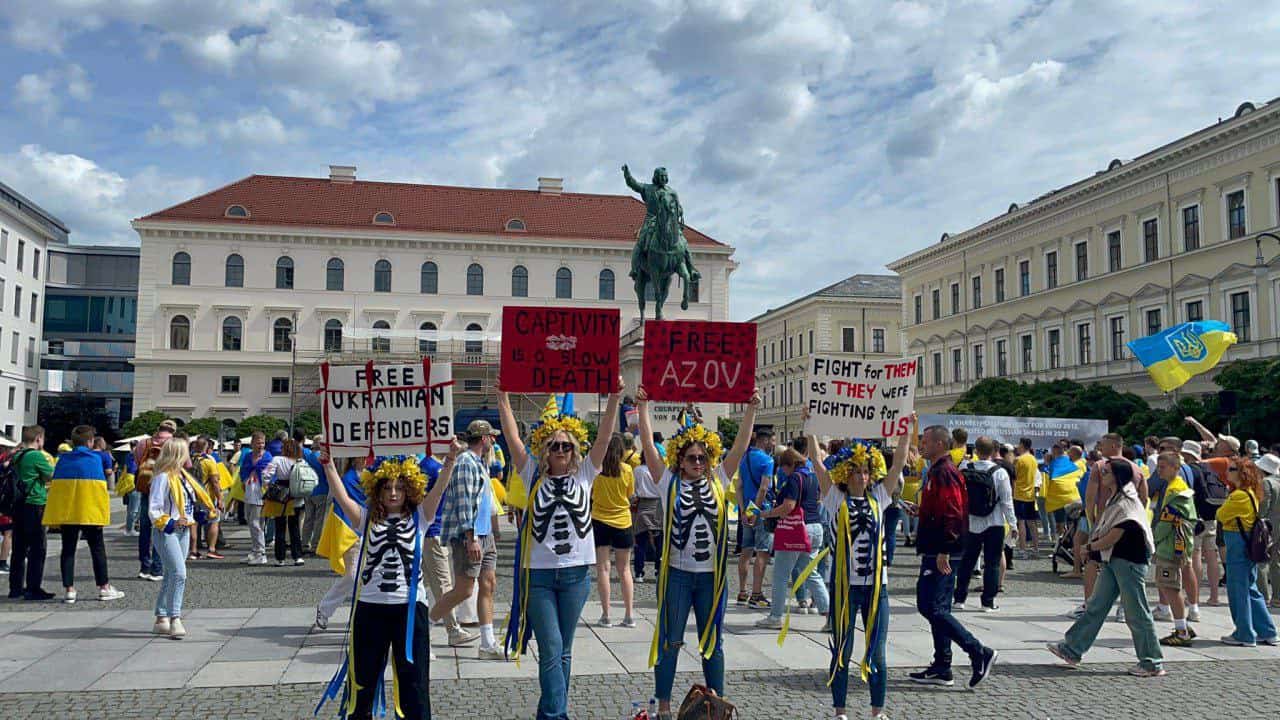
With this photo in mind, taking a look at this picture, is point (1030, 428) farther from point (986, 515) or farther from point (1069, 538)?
point (986, 515)

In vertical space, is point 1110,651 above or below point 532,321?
below

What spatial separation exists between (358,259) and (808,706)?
64.5 m

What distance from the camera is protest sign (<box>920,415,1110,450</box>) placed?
2608 centimetres

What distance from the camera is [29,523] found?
11352 mm

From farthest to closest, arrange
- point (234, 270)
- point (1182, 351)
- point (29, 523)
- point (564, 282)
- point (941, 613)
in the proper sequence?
1. point (564, 282)
2. point (234, 270)
3. point (1182, 351)
4. point (29, 523)
5. point (941, 613)

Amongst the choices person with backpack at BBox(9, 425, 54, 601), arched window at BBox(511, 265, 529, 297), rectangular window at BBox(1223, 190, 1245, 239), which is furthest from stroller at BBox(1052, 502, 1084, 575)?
arched window at BBox(511, 265, 529, 297)

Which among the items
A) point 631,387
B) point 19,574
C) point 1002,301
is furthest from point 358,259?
point 19,574

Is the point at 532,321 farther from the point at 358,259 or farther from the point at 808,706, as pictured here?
the point at 358,259

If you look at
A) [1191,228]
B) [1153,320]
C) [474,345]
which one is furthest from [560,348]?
[474,345]

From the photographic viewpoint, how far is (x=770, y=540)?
11.0 meters

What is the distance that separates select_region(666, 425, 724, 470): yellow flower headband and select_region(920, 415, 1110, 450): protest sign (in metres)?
20.4

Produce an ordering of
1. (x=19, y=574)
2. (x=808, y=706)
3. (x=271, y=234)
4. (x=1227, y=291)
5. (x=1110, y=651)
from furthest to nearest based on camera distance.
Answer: (x=271, y=234), (x=1227, y=291), (x=19, y=574), (x=1110, y=651), (x=808, y=706)

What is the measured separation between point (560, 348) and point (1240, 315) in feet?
142

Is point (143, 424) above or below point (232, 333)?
below
